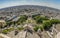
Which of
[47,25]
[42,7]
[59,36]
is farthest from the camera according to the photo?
[42,7]

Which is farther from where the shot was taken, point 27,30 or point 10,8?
point 10,8

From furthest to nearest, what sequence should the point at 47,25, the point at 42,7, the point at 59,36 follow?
the point at 42,7 → the point at 47,25 → the point at 59,36

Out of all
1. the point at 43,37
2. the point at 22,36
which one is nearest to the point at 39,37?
the point at 43,37

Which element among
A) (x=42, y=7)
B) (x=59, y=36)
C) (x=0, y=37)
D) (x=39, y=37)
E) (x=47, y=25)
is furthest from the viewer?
(x=42, y=7)

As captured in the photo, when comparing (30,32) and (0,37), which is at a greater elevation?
(0,37)

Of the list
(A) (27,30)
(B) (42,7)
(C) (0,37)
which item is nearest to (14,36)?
(A) (27,30)

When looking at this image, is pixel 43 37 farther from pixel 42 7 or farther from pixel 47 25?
pixel 42 7

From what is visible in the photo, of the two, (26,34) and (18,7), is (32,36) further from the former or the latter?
(18,7)

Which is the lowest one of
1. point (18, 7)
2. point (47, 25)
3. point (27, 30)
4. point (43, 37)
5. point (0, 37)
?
point (18, 7)

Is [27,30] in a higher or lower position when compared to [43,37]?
higher
